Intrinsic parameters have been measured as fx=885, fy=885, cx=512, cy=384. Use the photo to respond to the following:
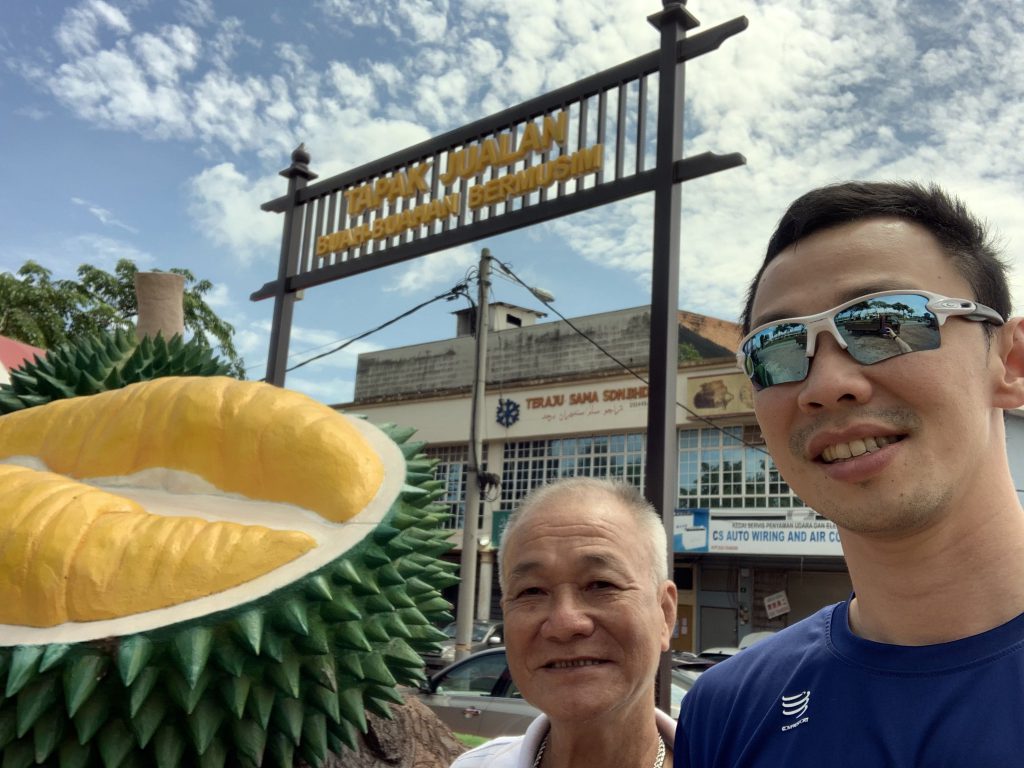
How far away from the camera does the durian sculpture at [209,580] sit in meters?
2.09

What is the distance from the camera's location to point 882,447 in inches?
44.5

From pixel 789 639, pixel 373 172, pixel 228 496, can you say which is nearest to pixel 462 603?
pixel 373 172

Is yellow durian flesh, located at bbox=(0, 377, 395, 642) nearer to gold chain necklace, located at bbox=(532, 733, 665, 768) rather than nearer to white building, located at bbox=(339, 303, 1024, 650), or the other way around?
gold chain necklace, located at bbox=(532, 733, 665, 768)

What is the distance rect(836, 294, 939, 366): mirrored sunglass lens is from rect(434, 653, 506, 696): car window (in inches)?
230

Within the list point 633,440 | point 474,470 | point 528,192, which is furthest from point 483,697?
point 633,440

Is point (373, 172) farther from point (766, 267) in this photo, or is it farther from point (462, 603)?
point (462, 603)

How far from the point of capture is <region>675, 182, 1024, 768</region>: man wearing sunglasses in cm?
112

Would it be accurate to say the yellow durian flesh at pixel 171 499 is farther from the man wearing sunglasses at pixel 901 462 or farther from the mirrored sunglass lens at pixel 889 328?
the mirrored sunglass lens at pixel 889 328

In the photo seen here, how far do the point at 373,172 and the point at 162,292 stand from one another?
260 cm

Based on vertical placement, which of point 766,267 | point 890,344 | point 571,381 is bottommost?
point 890,344

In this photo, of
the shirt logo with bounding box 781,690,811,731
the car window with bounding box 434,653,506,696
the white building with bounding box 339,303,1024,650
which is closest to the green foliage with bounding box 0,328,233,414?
the shirt logo with bounding box 781,690,811,731

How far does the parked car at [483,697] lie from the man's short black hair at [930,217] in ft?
16.6

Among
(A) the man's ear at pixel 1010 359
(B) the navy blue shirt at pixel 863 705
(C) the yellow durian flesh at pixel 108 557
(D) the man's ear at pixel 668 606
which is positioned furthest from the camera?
(C) the yellow durian flesh at pixel 108 557

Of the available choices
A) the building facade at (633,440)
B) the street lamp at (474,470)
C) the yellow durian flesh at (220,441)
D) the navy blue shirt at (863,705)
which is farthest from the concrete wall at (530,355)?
the navy blue shirt at (863,705)
